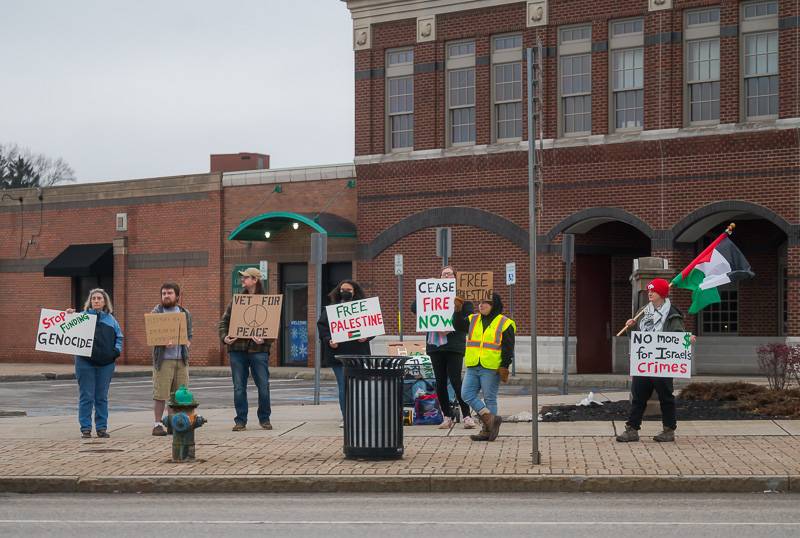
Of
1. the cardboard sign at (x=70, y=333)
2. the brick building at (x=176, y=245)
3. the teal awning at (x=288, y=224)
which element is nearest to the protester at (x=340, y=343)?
the cardboard sign at (x=70, y=333)

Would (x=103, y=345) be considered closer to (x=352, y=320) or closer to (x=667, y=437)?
(x=352, y=320)

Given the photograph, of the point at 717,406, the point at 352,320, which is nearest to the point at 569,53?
the point at 717,406

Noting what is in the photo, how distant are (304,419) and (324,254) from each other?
405 centimetres

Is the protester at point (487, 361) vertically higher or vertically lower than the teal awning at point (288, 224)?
lower

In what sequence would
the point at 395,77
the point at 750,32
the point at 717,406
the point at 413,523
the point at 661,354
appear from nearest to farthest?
the point at 413,523
the point at 661,354
the point at 717,406
the point at 750,32
the point at 395,77

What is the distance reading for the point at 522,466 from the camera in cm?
1267

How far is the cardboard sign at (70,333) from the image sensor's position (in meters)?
15.2

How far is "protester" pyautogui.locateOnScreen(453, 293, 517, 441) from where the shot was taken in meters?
14.5

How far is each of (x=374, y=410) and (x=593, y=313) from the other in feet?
59.7

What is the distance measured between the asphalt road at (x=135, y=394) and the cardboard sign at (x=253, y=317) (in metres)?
5.83

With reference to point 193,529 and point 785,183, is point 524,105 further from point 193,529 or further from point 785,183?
point 193,529

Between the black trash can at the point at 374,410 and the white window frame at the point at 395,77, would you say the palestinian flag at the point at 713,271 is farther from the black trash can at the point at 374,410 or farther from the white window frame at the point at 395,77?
the white window frame at the point at 395,77

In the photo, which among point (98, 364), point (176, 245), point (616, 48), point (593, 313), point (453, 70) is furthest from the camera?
point (176, 245)

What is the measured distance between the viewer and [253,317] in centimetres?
1568
